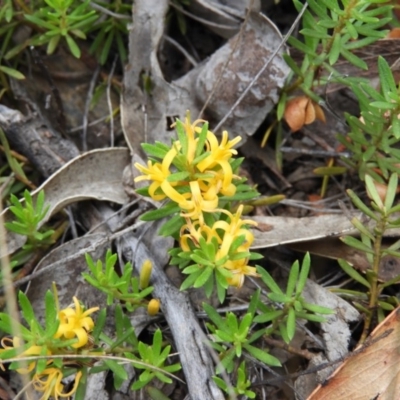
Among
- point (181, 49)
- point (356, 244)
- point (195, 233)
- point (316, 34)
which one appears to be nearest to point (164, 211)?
point (195, 233)

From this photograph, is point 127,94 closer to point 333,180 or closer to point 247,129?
point 247,129

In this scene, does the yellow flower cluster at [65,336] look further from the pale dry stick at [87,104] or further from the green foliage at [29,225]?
the pale dry stick at [87,104]

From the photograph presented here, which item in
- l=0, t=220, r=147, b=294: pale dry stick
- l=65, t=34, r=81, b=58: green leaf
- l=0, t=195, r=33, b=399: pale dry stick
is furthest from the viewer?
l=65, t=34, r=81, b=58: green leaf

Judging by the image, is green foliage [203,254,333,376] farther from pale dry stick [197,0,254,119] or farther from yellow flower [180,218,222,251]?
pale dry stick [197,0,254,119]

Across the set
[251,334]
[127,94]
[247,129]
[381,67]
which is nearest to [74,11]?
[127,94]

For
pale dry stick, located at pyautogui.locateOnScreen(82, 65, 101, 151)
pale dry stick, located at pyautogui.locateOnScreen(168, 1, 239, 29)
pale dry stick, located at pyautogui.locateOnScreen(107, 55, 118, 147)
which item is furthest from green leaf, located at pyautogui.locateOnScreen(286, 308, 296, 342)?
pale dry stick, located at pyautogui.locateOnScreen(168, 1, 239, 29)

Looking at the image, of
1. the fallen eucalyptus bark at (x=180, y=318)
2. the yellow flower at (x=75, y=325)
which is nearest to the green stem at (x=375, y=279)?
the fallen eucalyptus bark at (x=180, y=318)

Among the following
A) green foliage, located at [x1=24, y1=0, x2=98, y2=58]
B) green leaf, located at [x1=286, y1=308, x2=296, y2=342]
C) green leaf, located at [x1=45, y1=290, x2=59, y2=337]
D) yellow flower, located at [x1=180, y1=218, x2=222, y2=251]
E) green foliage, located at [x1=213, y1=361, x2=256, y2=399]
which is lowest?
green foliage, located at [x1=213, y1=361, x2=256, y2=399]
